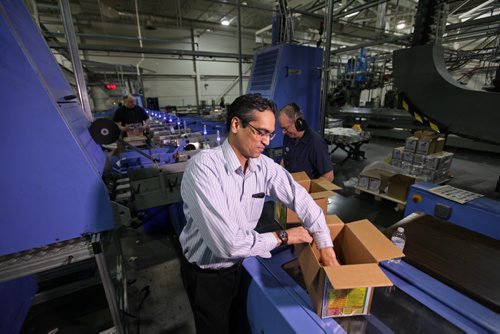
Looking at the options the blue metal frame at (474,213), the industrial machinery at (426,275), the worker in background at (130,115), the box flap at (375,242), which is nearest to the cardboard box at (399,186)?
the blue metal frame at (474,213)

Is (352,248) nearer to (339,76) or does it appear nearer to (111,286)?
(111,286)

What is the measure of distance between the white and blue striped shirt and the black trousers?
0.04 meters

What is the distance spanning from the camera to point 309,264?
796 millimetres

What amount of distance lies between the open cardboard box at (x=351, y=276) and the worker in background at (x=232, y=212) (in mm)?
101

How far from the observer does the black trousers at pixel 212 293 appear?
1.02 metres

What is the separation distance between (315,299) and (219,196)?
47cm

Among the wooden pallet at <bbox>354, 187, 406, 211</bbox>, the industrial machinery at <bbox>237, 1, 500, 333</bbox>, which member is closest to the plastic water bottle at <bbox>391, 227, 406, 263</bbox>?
the industrial machinery at <bbox>237, 1, 500, 333</bbox>

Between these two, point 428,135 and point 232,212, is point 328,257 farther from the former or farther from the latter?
point 428,135

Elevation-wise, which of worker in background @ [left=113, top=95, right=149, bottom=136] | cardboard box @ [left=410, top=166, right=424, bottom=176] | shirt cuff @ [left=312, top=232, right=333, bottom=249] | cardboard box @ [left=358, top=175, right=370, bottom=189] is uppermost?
worker in background @ [left=113, top=95, right=149, bottom=136]

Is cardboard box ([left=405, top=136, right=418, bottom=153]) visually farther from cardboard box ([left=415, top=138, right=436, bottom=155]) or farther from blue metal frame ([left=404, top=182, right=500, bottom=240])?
blue metal frame ([left=404, top=182, right=500, bottom=240])

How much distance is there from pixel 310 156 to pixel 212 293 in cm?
125

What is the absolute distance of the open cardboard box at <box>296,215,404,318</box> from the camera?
25.7 inches

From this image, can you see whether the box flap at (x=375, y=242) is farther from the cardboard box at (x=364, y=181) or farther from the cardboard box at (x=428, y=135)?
the cardboard box at (x=428, y=135)

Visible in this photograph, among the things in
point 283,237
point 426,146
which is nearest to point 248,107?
point 283,237
